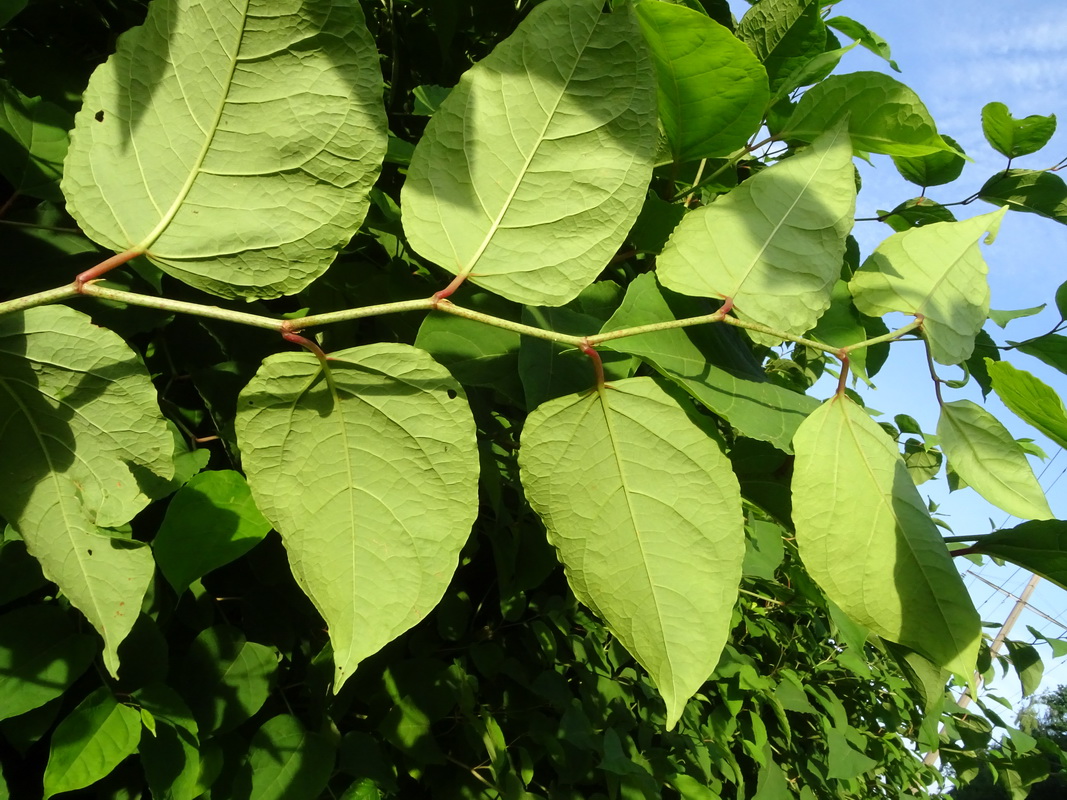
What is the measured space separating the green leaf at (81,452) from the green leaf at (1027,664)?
1.53 m

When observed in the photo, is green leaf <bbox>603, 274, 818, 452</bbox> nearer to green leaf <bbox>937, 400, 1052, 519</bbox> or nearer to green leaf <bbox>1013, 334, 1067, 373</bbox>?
green leaf <bbox>937, 400, 1052, 519</bbox>

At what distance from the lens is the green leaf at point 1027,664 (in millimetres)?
1379

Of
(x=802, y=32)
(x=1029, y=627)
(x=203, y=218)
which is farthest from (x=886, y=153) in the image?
(x=1029, y=627)

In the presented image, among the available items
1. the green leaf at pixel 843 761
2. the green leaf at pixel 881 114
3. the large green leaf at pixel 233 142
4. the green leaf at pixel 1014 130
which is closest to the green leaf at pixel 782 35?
the green leaf at pixel 881 114

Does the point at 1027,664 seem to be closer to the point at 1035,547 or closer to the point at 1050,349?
the point at 1050,349

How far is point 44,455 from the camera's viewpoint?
→ 419mm

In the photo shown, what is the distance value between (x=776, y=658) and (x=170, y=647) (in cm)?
176

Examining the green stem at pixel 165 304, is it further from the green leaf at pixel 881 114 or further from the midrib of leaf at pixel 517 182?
the green leaf at pixel 881 114

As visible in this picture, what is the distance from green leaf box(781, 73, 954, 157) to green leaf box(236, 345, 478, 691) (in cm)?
38

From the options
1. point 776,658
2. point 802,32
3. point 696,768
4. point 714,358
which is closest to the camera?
point 714,358

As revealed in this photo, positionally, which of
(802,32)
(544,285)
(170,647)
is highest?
(802,32)

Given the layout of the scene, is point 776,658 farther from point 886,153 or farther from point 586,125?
point 586,125

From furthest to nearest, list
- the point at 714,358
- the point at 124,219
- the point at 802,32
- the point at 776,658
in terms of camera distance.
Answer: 1. the point at 776,658
2. the point at 802,32
3. the point at 714,358
4. the point at 124,219

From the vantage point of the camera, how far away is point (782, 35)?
0.68 m
